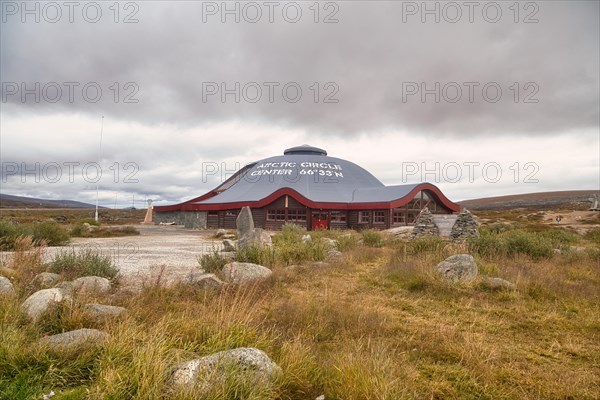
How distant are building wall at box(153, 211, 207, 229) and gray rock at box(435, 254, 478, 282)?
38028 millimetres

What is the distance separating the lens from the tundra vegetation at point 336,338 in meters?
3.66

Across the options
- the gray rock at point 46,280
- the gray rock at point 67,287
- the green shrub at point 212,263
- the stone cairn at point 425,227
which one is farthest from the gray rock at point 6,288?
the stone cairn at point 425,227

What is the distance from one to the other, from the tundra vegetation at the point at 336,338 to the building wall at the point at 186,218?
3618cm

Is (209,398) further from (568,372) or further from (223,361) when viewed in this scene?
(568,372)

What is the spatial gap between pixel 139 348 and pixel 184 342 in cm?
72

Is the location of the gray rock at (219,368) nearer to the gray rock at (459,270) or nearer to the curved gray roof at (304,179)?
the gray rock at (459,270)

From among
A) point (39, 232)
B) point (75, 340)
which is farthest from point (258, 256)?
point (39, 232)

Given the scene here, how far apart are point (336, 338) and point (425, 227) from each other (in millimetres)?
18654

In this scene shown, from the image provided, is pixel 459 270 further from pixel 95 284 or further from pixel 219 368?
pixel 95 284

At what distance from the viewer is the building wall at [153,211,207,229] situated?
45.1 metres

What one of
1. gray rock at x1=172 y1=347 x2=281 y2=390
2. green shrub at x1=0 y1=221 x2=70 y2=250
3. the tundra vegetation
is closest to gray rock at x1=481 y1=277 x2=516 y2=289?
the tundra vegetation

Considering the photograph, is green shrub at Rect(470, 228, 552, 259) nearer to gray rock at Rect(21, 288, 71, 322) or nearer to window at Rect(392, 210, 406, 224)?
gray rock at Rect(21, 288, 71, 322)

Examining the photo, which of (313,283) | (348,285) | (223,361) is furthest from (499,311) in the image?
(223,361)

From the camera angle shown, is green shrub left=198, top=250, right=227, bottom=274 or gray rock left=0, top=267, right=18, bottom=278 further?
green shrub left=198, top=250, right=227, bottom=274
